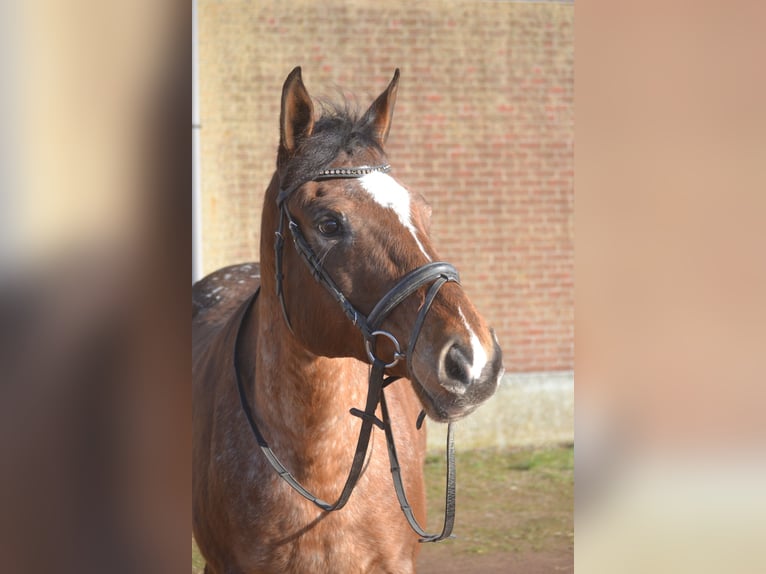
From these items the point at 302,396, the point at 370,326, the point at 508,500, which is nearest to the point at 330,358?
the point at 302,396

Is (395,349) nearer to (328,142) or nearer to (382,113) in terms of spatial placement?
(328,142)

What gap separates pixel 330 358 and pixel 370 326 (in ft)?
1.10

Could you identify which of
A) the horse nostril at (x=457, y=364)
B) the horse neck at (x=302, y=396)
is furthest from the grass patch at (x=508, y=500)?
the horse nostril at (x=457, y=364)

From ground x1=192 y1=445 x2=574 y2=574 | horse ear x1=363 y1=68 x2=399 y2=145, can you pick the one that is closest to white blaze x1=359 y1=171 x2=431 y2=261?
horse ear x1=363 y1=68 x2=399 y2=145

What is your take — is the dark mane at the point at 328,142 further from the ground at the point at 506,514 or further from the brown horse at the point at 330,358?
the ground at the point at 506,514

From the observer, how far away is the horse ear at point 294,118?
2.25 metres

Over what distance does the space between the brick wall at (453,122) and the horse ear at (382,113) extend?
15.6ft

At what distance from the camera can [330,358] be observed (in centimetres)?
234

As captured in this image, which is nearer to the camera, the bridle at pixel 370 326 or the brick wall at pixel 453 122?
the bridle at pixel 370 326

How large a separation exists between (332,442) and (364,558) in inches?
13.3
